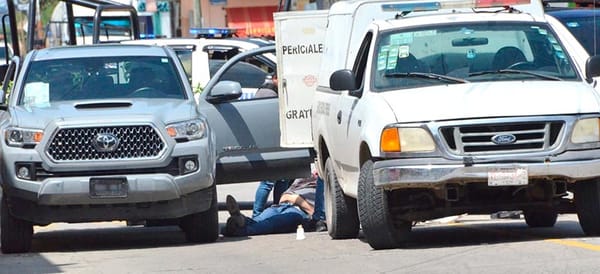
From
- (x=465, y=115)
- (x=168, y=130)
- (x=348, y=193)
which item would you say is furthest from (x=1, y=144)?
(x=465, y=115)

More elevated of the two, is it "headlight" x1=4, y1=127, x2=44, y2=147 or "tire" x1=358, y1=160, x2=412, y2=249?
"headlight" x1=4, y1=127, x2=44, y2=147

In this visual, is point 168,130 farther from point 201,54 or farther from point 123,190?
point 201,54

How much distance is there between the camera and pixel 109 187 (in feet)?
38.1

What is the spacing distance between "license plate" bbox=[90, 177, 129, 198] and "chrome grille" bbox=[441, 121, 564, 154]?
10.3 ft

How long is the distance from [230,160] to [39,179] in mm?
3158

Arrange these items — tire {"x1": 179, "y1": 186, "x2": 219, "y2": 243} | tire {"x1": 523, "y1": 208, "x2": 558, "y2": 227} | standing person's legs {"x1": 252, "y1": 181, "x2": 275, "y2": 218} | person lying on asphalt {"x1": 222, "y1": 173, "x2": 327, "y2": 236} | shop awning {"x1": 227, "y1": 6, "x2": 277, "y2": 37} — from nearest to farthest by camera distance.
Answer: tire {"x1": 523, "y1": 208, "x2": 558, "y2": 227} < tire {"x1": 179, "y1": 186, "x2": 219, "y2": 243} < person lying on asphalt {"x1": 222, "y1": 173, "x2": 327, "y2": 236} < standing person's legs {"x1": 252, "y1": 181, "x2": 275, "y2": 218} < shop awning {"x1": 227, "y1": 6, "x2": 277, "y2": 37}

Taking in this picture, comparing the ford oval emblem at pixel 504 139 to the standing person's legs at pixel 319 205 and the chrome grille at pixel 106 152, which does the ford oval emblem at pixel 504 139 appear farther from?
the standing person's legs at pixel 319 205

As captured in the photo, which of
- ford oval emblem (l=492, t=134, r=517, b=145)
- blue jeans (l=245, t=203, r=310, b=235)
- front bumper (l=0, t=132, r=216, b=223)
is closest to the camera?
ford oval emblem (l=492, t=134, r=517, b=145)

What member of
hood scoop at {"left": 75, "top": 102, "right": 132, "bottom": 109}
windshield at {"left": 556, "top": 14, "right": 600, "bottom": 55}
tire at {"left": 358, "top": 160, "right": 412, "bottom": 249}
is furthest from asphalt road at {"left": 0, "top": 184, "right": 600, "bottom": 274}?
windshield at {"left": 556, "top": 14, "right": 600, "bottom": 55}

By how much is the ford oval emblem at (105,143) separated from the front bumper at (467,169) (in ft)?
9.29

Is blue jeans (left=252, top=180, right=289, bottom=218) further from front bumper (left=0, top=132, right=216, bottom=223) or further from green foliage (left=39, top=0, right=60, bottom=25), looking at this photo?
green foliage (left=39, top=0, right=60, bottom=25)

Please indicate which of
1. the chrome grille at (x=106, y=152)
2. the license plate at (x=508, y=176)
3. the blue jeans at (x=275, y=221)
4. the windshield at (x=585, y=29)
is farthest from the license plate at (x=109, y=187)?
the windshield at (x=585, y=29)

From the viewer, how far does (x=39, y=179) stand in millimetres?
11664

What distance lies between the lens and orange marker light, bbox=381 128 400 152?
10.1 metres
